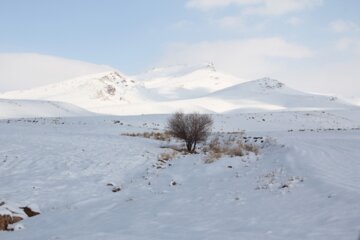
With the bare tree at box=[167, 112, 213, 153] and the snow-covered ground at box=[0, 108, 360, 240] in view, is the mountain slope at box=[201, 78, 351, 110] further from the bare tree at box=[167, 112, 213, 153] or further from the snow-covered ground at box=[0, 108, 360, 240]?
the snow-covered ground at box=[0, 108, 360, 240]

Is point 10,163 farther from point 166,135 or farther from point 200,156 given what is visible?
point 166,135

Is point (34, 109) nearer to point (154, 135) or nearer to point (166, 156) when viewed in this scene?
point (154, 135)

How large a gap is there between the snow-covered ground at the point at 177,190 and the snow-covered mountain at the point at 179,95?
6079 centimetres

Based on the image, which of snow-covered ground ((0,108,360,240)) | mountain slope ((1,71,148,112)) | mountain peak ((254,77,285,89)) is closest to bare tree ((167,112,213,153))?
snow-covered ground ((0,108,360,240))

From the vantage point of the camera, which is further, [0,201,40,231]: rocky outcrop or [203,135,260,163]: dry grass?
[203,135,260,163]: dry grass

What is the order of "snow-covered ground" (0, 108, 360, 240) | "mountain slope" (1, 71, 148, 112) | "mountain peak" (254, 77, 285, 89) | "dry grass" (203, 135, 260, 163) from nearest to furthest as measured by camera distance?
"snow-covered ground" (0, 108, 360, 240)
"dry grass" (203, 135, 260, 163)
"mountain slope" (1, 71, 148, 112)
"mountain peak" (254, 77, 285, 89)

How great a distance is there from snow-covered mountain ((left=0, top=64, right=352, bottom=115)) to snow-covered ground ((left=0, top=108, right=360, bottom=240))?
199 ft

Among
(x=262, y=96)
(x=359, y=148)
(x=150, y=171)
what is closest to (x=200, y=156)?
(x=150, y=171)

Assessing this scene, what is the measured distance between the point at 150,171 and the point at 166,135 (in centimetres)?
1233

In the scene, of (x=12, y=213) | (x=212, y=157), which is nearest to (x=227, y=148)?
(x=212, y=157)

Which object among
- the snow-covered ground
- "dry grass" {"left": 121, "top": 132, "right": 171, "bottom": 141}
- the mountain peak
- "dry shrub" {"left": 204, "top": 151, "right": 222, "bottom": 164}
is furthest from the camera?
the mountain peak

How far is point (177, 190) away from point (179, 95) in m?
119

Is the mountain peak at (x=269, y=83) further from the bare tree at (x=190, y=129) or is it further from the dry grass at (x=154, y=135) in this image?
the bare tree at (x=190, y=129)

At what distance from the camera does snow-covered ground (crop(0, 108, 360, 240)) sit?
364 inches
